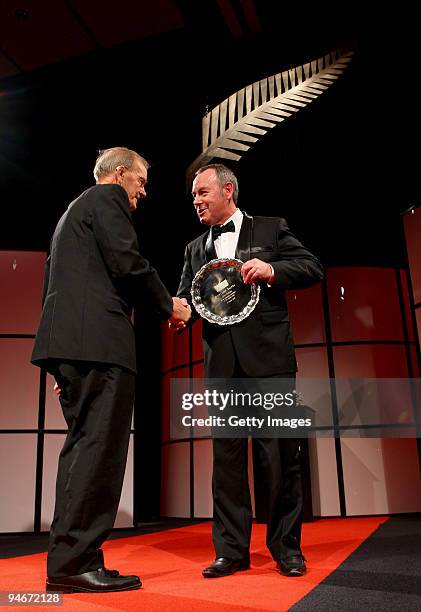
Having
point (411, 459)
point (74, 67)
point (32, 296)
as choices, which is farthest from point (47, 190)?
point (411, 459)

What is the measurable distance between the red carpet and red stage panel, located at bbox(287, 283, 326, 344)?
6.69ft

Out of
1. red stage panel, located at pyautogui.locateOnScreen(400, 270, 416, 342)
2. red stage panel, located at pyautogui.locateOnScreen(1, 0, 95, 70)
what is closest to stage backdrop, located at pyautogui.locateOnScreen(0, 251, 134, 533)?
red stage panel, located at pyautogui.locateOnScreen(1, 0, 95, 70)

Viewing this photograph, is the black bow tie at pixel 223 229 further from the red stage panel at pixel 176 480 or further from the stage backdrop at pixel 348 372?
the red stage panel at pixel 176 480

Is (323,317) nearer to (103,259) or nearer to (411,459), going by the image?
(411,459)

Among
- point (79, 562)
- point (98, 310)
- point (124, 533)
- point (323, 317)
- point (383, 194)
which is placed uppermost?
point (383, 194)

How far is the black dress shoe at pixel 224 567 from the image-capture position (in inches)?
65.1

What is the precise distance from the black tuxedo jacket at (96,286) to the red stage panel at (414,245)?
307 centimetres

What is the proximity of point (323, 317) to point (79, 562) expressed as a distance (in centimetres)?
377

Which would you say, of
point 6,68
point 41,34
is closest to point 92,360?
point 41,34

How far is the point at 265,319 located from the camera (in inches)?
75.9

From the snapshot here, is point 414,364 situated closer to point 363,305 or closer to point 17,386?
point 363,305

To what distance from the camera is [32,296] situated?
13.8ft

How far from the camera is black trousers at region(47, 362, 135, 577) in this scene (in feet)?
4.67

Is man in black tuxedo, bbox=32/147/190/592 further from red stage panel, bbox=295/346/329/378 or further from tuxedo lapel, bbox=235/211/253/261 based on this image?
red stage panel, bbox=295/346/329/378
